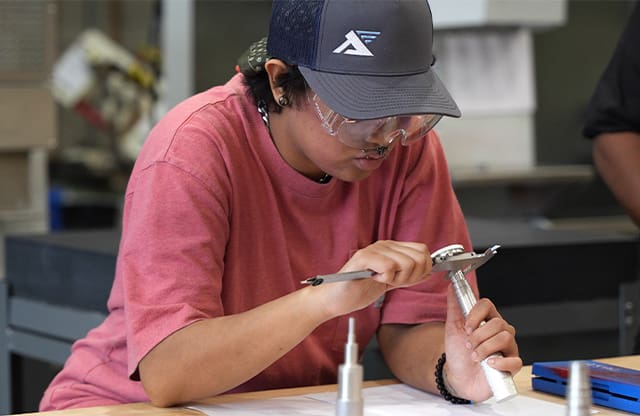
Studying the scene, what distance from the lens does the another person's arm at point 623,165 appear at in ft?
8.25

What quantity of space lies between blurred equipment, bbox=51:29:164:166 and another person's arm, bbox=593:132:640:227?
295 cm

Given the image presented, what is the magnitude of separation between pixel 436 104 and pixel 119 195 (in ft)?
15.6

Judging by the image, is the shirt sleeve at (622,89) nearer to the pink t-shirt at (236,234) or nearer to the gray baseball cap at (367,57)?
the pink t-shirt at (236,234)

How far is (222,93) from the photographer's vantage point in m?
1.78

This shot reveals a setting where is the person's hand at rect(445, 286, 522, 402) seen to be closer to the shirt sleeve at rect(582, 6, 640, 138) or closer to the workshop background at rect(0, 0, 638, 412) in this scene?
the workshop background at rect(0, 0, 638, 412)

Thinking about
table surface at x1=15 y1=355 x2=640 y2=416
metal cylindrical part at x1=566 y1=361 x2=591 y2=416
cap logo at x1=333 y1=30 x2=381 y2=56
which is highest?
cap logo at x1=333 y1=30 x2=381 y2=56

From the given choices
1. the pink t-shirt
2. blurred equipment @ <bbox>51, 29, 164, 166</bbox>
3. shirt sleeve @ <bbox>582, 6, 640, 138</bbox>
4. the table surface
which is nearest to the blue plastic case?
the table surface

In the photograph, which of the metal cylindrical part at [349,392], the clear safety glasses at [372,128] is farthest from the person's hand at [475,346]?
the metal cylindrical part at [349,392]

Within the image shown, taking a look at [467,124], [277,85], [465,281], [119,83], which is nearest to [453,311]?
[465,281]

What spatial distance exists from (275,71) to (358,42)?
6.3 inches

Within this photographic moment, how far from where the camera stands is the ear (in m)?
A: 1.64

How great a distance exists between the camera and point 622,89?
254 centimetres

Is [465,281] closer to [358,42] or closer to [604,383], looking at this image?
[604,383]

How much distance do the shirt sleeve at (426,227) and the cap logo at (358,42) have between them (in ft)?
1.22
